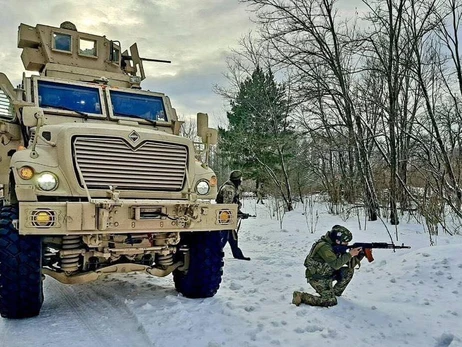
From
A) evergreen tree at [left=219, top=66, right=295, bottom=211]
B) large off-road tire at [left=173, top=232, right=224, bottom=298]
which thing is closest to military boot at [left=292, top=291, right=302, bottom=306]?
large off-road tire at [left=173, top=232, right=224, bottom=298]

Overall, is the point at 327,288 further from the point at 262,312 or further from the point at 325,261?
the point at 262,312

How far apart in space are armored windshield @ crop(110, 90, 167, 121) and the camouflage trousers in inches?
125

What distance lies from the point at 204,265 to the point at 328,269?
4.72 ft

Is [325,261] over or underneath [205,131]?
underneath

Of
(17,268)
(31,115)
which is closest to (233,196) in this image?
(31,115)

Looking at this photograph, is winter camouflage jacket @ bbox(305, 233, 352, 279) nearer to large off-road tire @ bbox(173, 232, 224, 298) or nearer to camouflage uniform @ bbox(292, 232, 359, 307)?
camouflage uniform @ bbox(292, 232, 359, 307)

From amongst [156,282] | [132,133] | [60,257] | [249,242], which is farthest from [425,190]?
[60,257]

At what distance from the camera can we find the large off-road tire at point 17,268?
418cm

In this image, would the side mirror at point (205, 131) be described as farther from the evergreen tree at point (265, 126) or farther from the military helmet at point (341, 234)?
the evergreen tree at point (265, 126)

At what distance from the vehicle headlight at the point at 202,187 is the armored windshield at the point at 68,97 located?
5.79 ft

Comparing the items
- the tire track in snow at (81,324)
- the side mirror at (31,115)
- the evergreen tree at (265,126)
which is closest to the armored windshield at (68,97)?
the side mirror at (31,115)

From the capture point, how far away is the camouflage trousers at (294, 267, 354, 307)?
14.7 ft

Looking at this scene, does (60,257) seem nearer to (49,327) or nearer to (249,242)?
(49,327)

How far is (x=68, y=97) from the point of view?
571cm
